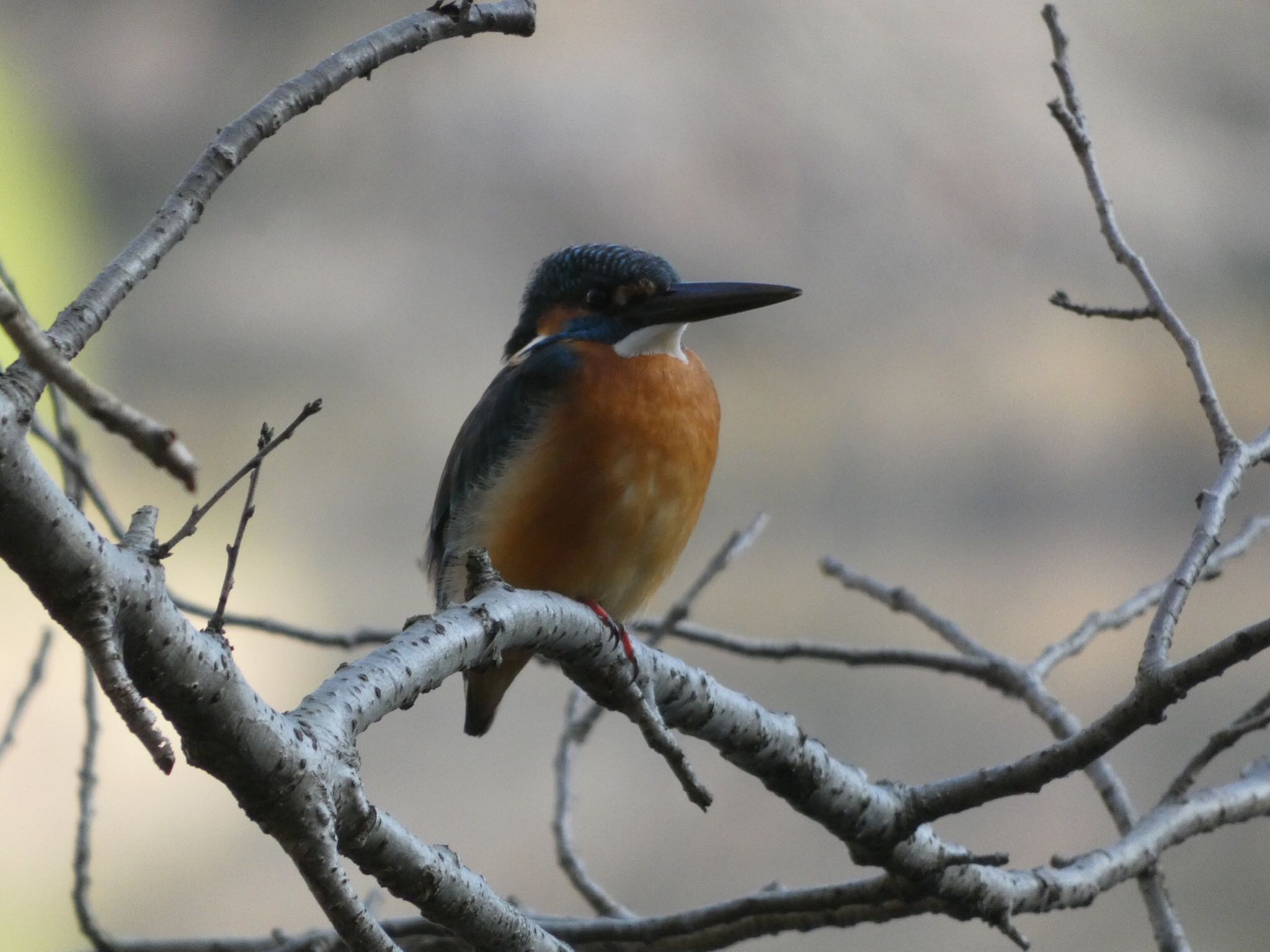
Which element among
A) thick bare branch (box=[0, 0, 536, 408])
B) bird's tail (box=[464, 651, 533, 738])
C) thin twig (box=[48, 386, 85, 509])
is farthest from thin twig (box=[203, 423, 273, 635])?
bird's tail (box=[464, 651, 533, 738])

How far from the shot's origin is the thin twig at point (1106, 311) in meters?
1.31

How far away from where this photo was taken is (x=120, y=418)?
0.40 m

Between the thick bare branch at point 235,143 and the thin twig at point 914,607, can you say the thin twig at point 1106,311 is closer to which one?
the thin twig at point 914,607

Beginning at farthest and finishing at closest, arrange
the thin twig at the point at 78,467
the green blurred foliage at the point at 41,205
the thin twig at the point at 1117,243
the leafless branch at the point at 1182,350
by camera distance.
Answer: the green blurred foliage at the point at 41,205, the thin twig at the point at 1117,243, the leafless branch at the point at 1182,350, the thin twig at the point at 78,467

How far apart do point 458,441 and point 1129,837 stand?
101 centimetres

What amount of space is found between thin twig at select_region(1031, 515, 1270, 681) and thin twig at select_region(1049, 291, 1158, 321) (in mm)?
389

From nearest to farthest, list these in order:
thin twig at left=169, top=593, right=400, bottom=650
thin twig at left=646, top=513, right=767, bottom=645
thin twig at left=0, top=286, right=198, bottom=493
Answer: thin twig at left=0, top=286, right=198, bottom=493
thin twig at left=169, top=593, right=400, bottom=650
thin twig at left=646, top=513, right=767, bottom=645

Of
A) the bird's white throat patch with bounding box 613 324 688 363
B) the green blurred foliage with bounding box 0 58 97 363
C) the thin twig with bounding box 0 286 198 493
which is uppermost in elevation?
the green blurred foliage with bounding box 0 58 97 363

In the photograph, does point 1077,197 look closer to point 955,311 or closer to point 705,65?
point 955,311

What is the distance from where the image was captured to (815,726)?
429 cm

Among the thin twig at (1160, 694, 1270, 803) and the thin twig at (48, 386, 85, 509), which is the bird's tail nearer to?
the thin twig at (48, 386, 85, 509)

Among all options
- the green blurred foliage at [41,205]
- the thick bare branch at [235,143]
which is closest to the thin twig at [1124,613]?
the thick bare branch at [235,143]

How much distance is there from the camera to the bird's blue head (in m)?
1.82

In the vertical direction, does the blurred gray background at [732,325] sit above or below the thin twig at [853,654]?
above
